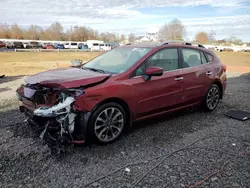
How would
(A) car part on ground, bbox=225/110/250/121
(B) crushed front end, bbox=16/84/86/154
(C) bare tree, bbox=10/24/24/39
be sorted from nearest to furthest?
(B) crushed front end, bbox=16/84/86/154
(A) car part on ground, bbox=225/110/250/121
(C) bare tree, bbox=10/24/24/39

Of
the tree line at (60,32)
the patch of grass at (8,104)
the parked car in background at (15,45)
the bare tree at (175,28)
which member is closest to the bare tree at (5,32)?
the tree line at (60,32)

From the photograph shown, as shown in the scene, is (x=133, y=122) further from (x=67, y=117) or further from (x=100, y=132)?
(x=67, y=117)

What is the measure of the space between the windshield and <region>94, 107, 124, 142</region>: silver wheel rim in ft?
2.64

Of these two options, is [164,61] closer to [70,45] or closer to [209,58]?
[209,58]

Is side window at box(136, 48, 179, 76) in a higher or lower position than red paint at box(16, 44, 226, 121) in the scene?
higher

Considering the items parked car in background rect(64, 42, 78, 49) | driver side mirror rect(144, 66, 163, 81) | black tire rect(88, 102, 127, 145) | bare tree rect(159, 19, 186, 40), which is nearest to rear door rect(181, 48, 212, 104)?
driver side mirror rect(144, 66, 163, 81)

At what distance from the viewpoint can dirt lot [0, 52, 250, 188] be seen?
313 cm

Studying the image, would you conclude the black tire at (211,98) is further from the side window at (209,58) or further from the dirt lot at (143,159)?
the dirt lot at (143,159)

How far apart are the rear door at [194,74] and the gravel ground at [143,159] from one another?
2.26 feet

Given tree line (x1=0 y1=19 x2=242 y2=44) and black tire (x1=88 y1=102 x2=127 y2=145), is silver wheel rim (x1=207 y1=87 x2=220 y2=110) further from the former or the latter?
tree line (x1=0 y1=19 x2=242 y2=44)

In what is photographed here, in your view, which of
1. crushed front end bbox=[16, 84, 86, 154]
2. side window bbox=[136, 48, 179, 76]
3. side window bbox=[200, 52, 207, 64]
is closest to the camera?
crushed front end bbox=[16, 84, 86, 154]

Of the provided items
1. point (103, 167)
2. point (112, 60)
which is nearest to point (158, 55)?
point (112, 60)

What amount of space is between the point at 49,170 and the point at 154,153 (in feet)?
5.29

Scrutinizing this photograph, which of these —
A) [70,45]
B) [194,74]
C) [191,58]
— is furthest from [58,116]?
[70,45]
